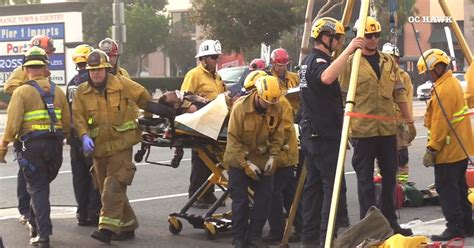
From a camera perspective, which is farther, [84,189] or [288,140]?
[84,189]

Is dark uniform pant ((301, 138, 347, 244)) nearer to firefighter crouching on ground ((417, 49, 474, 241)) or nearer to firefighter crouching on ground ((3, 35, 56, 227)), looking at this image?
firefighter crouching on ground ((417, 49, 474, 241))

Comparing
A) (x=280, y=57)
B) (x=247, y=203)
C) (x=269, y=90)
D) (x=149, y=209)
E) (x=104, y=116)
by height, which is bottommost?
(x=149, y=209)

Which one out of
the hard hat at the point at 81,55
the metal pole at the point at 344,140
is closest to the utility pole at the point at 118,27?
the hard hat at the point at 81,55

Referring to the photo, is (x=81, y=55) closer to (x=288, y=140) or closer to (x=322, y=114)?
(x=288, y=140)

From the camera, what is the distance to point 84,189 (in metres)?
10.3

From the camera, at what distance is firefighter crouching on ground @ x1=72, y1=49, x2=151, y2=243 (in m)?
9.01

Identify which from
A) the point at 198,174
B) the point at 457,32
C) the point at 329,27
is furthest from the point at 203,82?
the point at 457,32

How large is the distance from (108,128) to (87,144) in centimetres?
38

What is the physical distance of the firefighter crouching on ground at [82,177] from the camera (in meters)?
10.1

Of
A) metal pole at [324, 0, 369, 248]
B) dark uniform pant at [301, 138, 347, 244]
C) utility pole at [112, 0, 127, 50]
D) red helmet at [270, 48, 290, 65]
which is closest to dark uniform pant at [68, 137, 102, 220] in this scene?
red helmet at [270, 48, 290, 65]

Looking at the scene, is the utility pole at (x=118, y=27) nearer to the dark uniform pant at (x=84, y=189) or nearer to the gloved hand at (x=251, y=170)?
the dark uniform pant at (x=84, y=189)

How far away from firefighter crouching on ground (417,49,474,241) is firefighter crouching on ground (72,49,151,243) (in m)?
2.86

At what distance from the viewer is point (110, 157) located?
9.13 m

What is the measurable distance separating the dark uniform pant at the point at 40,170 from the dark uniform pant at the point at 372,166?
9.63 feet
